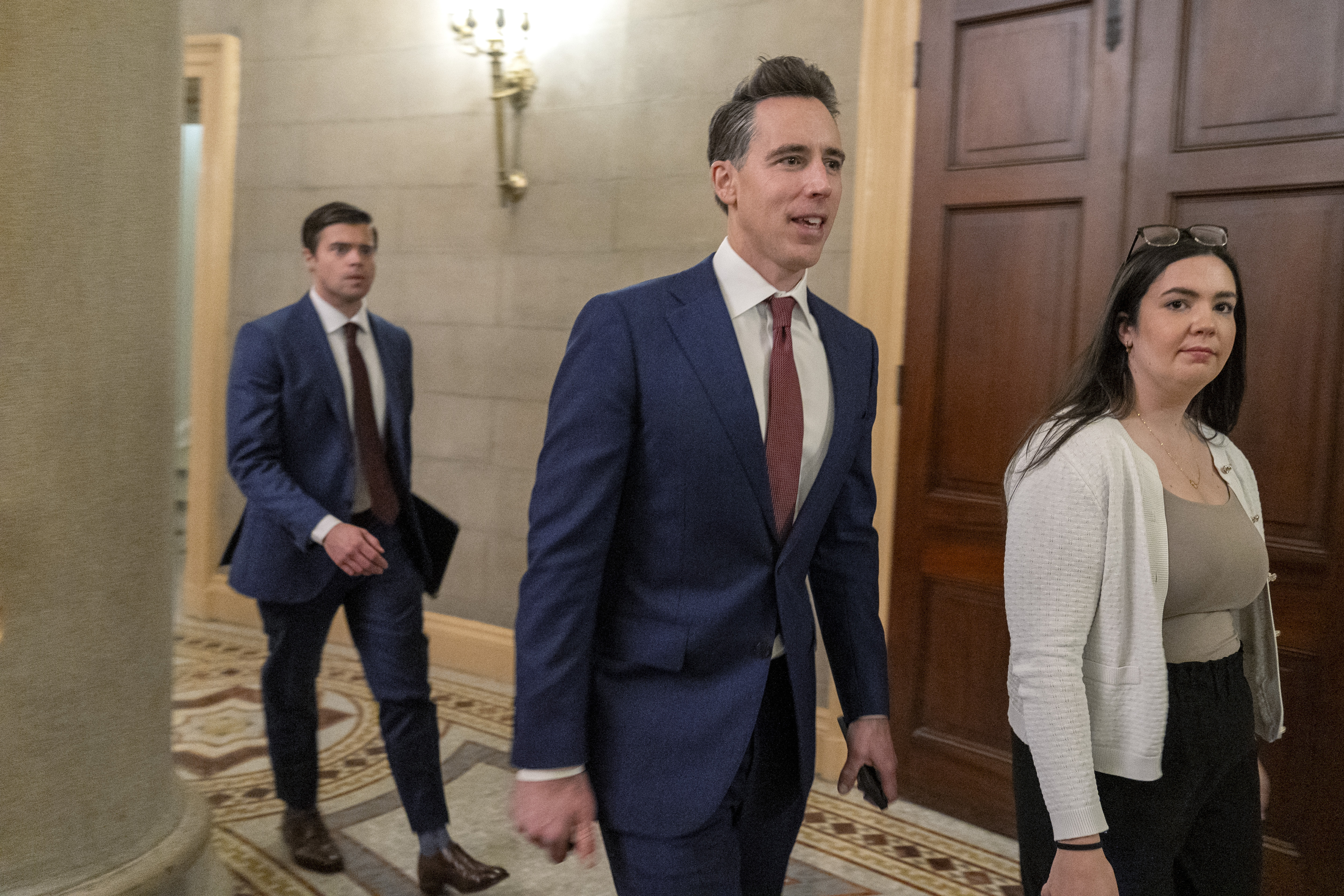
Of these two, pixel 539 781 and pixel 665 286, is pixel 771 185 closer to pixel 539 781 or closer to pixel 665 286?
pixel 665 286

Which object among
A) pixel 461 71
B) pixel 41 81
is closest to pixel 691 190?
pixel 461 71

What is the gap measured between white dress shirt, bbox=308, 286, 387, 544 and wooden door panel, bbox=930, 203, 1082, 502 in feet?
5.30

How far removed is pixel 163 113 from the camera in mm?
1934

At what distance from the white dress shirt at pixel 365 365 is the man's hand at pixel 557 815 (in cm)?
155

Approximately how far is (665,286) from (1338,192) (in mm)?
1912

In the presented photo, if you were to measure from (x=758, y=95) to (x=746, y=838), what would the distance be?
1014 millimetres

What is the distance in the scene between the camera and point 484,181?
14.2 feet

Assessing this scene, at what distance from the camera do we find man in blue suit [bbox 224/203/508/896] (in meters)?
2.57

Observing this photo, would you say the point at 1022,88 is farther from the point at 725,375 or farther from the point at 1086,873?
the point at 1086,873

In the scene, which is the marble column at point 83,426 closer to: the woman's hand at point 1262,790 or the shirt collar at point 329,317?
the shirt collar at point 329,317

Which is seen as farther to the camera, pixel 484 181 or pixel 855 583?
pixel 484 181

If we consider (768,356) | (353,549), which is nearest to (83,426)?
(353,549)

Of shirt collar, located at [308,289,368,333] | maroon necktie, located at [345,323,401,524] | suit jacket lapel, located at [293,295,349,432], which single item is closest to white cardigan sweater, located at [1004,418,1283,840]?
maroon necktie, located at [345,323,401,524]

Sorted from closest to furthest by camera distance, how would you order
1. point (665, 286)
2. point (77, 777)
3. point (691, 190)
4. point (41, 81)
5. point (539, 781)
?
point (539, 781) → point (665, 286) → point (41, 81) → point (77, 777) → point (691, 190)
